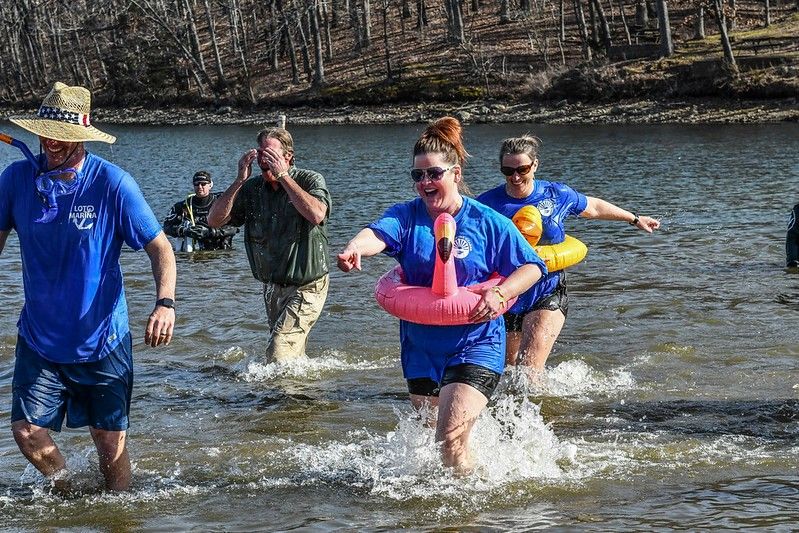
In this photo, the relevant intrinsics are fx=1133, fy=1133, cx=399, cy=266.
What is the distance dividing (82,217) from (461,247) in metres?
1.88

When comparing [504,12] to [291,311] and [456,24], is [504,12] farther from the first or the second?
[291,311]

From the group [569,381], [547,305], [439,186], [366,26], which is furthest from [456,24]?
[439,186]

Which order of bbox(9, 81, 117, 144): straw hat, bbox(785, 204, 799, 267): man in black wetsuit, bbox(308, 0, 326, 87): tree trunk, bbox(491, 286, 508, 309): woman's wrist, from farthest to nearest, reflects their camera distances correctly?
1. bbox(308, 0, 326, 87): tree trunk
2. bbox(785, 204, 799, 267): man in black wetsuit
3. bbox(491, 286, 508, 309): woman's wrist
4. bbox(9, 81, 117, 144): straw hat

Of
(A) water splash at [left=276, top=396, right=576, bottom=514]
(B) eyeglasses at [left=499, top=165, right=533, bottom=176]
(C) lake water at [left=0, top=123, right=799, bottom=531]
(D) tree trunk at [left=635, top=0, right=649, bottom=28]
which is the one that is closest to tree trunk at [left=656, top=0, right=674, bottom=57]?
(D) tree trunk at [left=635, top=0, right=649, bottom=28]

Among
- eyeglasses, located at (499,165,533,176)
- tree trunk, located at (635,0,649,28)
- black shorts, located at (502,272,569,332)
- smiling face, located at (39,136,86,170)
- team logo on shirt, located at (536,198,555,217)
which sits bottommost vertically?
black shorts, located at (502,272,569,332)

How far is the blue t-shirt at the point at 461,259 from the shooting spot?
5812 mm

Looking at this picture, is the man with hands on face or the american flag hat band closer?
the american flag hat band

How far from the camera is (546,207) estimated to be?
8.03 meters

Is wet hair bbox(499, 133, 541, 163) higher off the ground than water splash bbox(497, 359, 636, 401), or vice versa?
wet hair bbox(499, 133, 541, 163)

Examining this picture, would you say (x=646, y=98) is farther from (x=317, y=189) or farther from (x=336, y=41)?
(x=317, y=189)

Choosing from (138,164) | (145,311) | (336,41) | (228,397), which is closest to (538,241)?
(228,397)

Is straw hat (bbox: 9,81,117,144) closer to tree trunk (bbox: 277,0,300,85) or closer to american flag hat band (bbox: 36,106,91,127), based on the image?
american flag hat band (bbox: 36,106,91,127)

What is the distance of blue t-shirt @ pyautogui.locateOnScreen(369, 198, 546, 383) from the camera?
5.81 metres

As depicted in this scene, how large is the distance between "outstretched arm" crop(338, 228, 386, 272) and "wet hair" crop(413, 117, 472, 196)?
1.60ft
